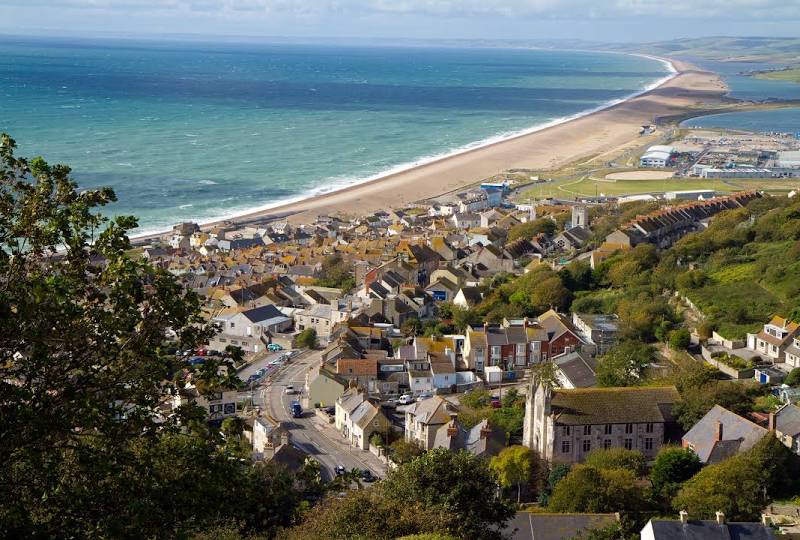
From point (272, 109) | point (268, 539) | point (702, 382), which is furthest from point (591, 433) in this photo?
point (272, 109)

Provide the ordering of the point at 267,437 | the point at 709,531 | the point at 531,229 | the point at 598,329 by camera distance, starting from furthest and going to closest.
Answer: the point at 531,229, the point at 598,329, the point at 267,437, the point at 709,531

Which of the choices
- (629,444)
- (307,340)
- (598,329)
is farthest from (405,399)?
(598,329)

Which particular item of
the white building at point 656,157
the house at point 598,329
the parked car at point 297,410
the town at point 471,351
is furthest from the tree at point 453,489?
the white building at point 656,157

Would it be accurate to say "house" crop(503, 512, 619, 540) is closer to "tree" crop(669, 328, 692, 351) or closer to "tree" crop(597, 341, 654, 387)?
"tree" crop(597, 341, 654, 387)

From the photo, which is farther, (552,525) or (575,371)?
(575,371)

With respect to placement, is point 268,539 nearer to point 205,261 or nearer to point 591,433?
point 591,433

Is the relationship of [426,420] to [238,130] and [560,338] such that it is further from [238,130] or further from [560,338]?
[238,130]

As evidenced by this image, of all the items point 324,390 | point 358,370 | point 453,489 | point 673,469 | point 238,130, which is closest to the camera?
point 453,489
